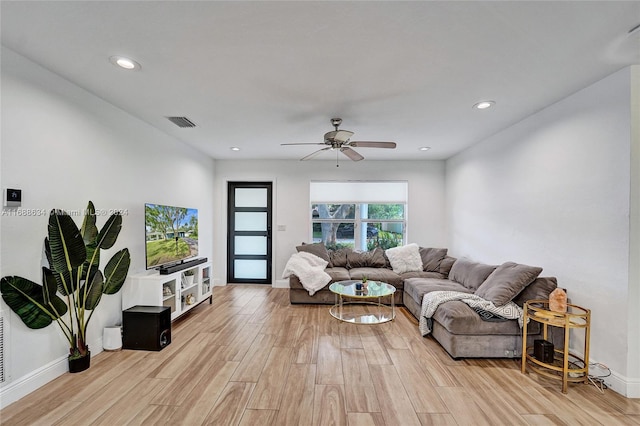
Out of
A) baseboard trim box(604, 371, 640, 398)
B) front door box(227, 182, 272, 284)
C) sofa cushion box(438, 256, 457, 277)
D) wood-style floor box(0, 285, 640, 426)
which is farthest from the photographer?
front door box(227, 182, 272, 284)

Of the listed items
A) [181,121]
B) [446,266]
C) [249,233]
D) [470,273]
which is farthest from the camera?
[249,233]

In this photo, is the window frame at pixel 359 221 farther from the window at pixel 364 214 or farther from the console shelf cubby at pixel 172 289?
the console shelf cubby at pixel 172 289

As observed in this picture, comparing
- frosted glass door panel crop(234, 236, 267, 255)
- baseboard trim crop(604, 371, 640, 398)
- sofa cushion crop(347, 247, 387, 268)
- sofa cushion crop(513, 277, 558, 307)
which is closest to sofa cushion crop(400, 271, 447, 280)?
sofa cushion crop(347, 247, 387, 268)

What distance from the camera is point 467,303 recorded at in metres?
3.00

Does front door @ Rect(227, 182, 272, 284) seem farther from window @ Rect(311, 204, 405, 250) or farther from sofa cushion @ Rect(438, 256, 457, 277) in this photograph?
sofa cushion @ Rect(438, 256, 457, 277)

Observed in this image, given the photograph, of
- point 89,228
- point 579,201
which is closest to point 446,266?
point 579,201

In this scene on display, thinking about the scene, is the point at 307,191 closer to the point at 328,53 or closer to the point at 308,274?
the point at 308,274

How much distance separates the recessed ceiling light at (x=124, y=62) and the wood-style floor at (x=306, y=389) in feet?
8.25

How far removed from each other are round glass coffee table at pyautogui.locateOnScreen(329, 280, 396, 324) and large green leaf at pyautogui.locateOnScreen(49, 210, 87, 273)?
Result: 8.78 feet

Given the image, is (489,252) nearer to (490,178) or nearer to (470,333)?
(490,178)

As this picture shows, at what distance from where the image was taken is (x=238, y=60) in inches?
84.6

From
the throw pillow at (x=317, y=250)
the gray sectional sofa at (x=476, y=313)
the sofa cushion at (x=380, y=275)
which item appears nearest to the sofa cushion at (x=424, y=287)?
the gray sectional sofa at (x=476, y=313)

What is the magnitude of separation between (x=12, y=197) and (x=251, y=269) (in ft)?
13.4

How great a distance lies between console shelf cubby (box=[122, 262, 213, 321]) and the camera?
3.23 metres
